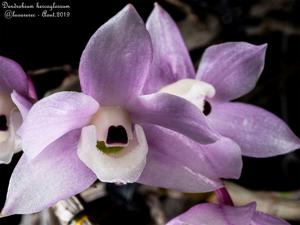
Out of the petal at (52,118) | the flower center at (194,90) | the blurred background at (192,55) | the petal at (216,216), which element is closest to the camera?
the petal at (52,118)

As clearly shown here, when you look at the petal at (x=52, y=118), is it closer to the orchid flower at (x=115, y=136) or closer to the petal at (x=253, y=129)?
the orchid flower at (x=115, y=136)

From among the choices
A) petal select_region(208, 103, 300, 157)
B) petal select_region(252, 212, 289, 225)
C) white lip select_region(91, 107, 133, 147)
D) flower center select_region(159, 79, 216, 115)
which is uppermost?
white lip select_region(91, 107, 133, 147)

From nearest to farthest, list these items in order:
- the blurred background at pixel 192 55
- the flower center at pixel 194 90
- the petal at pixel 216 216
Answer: the petal at pixel 216 216 < the flower center at pixel 194 90 < the blurred background at pixel 192 55

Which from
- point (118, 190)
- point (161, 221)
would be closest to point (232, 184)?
point (161, 221)

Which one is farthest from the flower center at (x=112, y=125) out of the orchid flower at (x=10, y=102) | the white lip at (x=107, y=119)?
the orchid flower at (x=10, y=102)

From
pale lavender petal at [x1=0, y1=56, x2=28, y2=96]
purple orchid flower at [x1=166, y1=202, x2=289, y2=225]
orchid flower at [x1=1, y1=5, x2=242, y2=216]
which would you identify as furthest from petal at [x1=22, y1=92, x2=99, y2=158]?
purple orchid flower at [x1=166, y1=202, x2=289, y2=225]

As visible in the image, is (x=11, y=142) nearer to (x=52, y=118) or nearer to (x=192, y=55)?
(x=52, y=118)

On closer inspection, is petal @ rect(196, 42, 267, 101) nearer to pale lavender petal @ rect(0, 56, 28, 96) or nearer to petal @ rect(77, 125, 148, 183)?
petal @ rect(77, 125, 148, 183)
